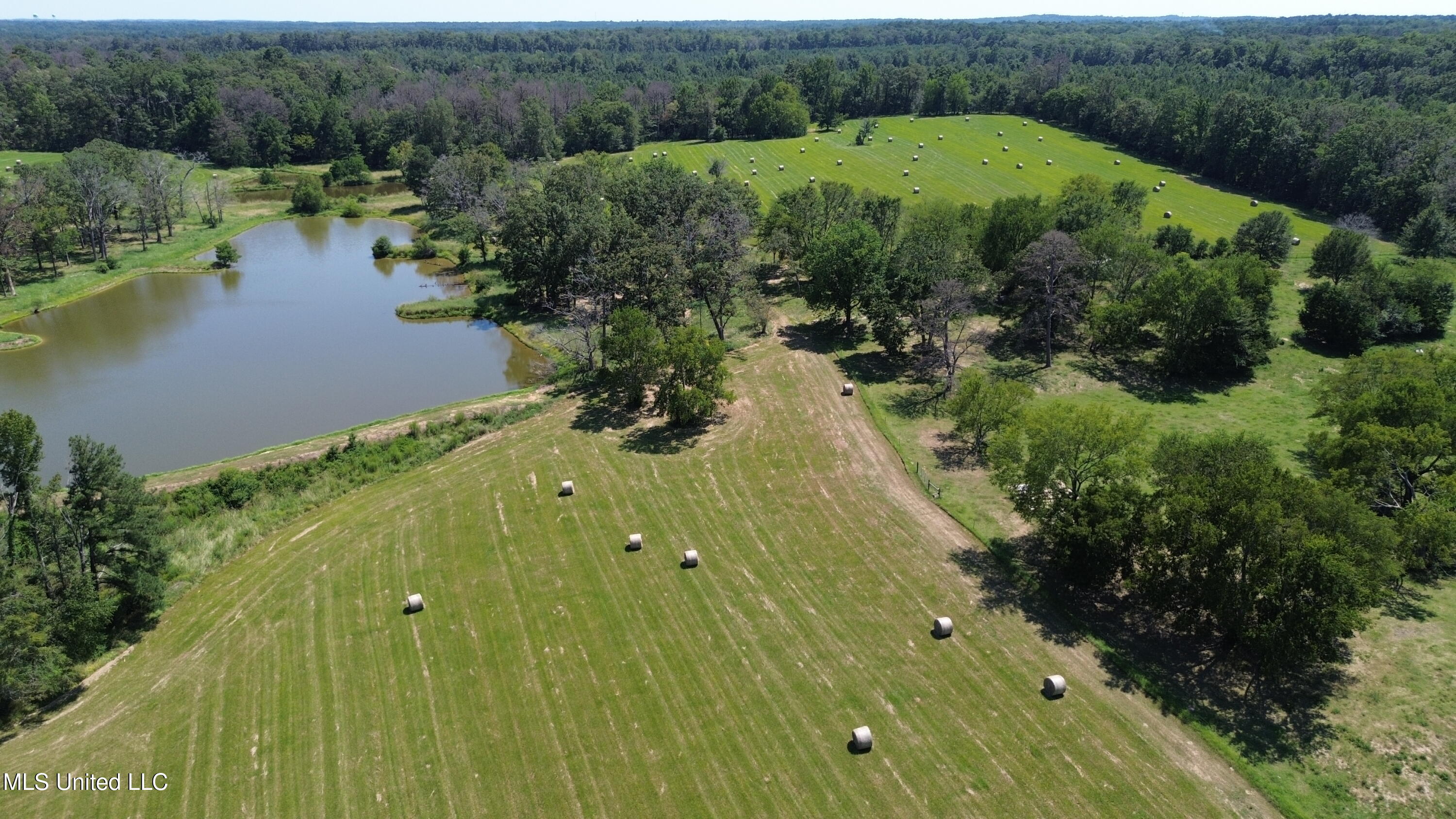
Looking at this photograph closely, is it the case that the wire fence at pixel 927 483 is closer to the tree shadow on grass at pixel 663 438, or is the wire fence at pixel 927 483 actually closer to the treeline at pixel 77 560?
the tree shadow on grass at pixel 663 438

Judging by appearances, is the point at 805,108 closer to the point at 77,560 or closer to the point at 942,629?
the point at 942,629

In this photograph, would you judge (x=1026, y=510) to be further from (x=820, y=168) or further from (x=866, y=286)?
(x=820, y=168)

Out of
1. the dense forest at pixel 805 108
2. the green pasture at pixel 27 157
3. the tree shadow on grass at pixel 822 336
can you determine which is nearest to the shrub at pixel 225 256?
the dense forest at pixel 805 108

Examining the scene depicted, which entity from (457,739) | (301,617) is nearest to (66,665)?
(301,617)

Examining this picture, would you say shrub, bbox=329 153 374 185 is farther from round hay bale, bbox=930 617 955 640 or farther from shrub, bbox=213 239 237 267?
round hay bale, bbox=930 617 955 640

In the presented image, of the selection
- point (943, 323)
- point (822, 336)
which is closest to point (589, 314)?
point (822, 336)

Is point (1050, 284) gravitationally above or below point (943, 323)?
above
